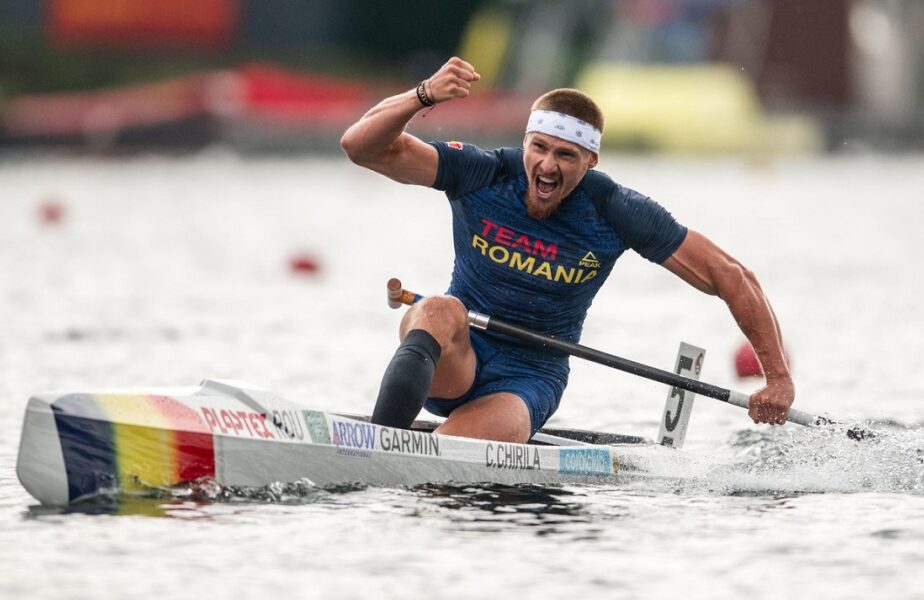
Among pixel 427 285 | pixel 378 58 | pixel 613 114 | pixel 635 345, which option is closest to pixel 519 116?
pixel 613 114

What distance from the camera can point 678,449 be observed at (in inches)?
340

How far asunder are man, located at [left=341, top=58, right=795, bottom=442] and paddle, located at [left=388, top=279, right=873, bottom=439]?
12 centimetres

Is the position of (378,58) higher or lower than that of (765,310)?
higher

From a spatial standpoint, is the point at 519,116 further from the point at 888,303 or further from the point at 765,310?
the point at 765,310

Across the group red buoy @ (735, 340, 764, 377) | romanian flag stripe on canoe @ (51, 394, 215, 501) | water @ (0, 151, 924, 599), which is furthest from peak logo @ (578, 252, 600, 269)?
red buoy @ (735, 340, 764, 377)

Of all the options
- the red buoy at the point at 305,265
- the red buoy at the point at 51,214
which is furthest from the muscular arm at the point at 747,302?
the red buoy at the point at 51,214

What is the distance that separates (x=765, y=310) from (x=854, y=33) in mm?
49573

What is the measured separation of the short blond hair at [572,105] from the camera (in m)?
7.95

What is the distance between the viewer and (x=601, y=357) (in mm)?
8344

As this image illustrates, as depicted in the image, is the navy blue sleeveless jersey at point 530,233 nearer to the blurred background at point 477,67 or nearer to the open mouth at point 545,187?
the open mouth at point 545,187

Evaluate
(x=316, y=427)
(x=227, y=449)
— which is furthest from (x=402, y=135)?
(x=227, y=449)

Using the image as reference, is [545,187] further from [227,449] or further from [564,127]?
[227,449]

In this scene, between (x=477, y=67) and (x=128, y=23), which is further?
(x=477, y=67)

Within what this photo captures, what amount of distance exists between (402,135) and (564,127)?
0.68 meters
